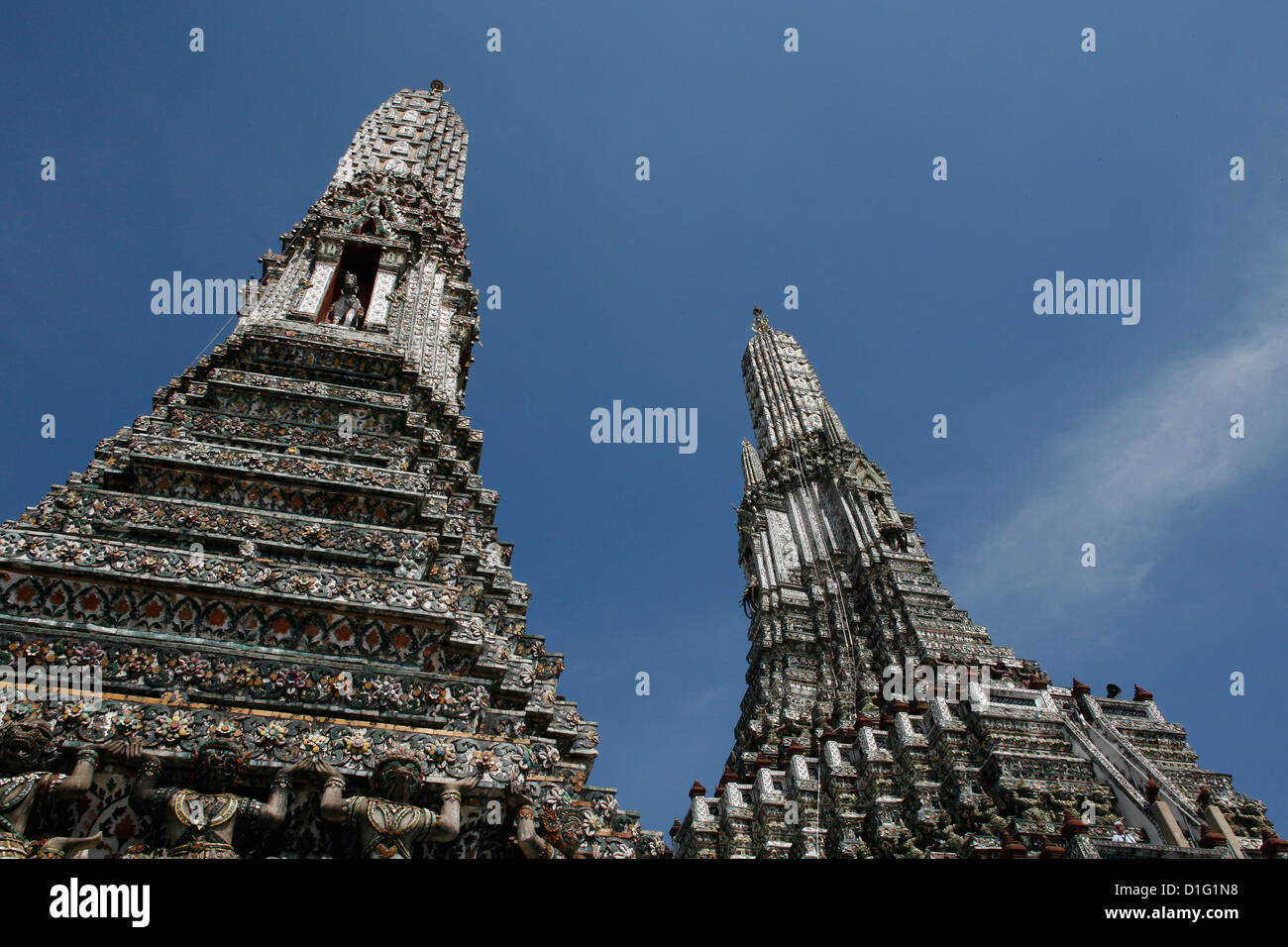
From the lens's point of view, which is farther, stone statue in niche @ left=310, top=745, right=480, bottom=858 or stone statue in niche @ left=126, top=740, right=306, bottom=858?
stone statue in niche @ left=310, top=745, right=480, bottom=858

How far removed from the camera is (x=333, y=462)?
7855mm

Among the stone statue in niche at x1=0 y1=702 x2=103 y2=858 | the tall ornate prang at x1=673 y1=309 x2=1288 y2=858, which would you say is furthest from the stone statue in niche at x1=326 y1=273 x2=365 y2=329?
the tall ornate prang at x1=673 y1=309 x2=1288 y2=858

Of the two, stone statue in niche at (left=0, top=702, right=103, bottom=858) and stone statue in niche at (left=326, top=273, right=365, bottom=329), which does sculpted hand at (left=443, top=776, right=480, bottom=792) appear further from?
stone statue in niche at (left=326, top=273, right=365, bottom=329)

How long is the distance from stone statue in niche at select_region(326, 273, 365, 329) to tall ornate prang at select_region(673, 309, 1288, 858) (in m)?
10.3

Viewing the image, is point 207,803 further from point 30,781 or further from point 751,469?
point 751,469

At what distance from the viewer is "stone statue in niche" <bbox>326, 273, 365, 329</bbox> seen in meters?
12.7

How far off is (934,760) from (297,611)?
11.5 metres

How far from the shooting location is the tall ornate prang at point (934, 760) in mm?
11992

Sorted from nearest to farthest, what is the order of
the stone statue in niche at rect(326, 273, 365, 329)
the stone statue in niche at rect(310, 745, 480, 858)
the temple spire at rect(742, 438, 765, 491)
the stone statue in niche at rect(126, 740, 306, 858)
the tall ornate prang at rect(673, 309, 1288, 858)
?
the stone statue in niche at rect(126, 740, 306, 858) < the stone statue in niche at rect(310, 745, 480, 858) < the tall ornate prang at rect(673, 309, 1288, 858) < the stone statue in niche at rect(326, 273, 365, 329) < the temple spire at rect(742, 438, 765, 491)

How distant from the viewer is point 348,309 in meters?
12.9

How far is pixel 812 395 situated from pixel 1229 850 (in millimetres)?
31159
